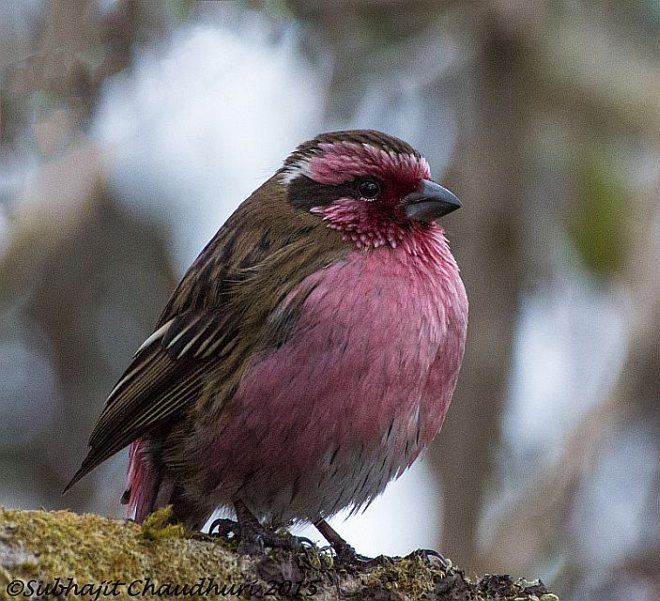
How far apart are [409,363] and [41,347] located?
5.29 m

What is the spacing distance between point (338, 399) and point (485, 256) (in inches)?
135

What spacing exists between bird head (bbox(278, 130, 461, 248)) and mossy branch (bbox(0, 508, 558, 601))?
1.66m

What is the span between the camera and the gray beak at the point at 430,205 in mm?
5617

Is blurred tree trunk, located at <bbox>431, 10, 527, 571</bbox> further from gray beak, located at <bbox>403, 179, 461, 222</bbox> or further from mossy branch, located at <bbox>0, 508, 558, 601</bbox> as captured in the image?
mossy branch, located at <bbox>0, 508, 558, 601</bbox>

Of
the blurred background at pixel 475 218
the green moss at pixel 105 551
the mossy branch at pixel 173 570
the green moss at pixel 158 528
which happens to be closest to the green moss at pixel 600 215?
the blurred background at pixel 475 218

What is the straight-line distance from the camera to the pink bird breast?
4.92m

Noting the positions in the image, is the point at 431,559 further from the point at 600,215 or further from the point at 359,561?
the point at 600,215

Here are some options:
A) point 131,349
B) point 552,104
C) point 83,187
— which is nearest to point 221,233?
point 83,187

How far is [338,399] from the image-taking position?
16.1 feet

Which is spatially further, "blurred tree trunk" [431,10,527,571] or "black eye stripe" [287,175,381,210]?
"blurred tree trunk" [431,10,527,571]

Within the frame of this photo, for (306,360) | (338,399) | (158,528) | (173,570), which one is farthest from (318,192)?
(173,570)

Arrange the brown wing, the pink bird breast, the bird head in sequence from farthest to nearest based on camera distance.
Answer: the bird head
the brown wing
the pink bird breast

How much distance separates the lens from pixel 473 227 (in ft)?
26.7

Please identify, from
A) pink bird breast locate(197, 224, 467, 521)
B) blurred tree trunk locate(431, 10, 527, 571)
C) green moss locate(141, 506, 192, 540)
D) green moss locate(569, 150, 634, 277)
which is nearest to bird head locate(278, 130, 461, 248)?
pink bird breast locate(197, 224, 467, 521)
